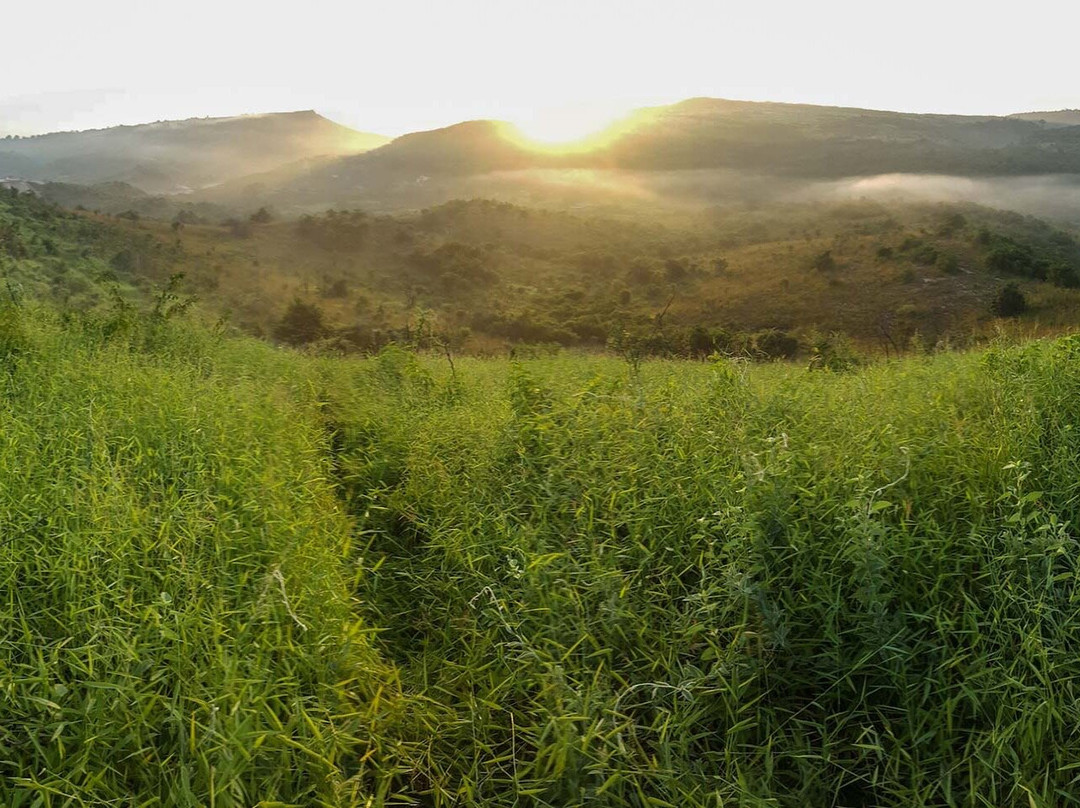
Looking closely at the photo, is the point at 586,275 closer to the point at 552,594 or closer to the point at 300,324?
the point at 300,324

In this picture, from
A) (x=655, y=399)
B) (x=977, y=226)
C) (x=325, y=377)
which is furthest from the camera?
(x=977, y=226)

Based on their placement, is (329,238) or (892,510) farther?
(329,238)

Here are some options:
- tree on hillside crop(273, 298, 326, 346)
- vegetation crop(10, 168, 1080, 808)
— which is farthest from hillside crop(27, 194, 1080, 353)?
vegetation crop(10, 168, 1080, 808)

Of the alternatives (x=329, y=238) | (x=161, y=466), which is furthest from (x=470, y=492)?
(x=329, y=238)

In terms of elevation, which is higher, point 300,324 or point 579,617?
point 579,617

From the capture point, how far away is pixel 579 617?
2.58 metres

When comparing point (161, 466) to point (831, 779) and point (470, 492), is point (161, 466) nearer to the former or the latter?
point (470, 492)

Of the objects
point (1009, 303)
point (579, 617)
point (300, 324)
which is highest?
point (579, 617)

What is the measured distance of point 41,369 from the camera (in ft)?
19.0

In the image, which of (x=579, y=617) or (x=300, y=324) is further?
(x=300, y=324)

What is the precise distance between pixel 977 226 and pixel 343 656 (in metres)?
66.2

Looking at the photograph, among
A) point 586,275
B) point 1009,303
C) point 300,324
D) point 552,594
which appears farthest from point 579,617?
point 586,275

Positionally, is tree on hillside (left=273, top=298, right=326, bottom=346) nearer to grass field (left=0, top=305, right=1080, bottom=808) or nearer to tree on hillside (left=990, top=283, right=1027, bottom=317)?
grass field (left=0, top=305, right=1080, bottom=808)

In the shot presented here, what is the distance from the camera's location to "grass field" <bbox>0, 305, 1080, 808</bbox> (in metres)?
1.96
